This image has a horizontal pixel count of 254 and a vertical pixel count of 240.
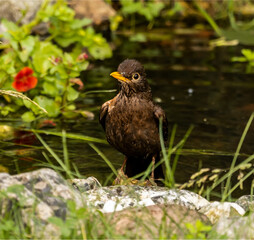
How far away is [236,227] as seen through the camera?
3799 mm

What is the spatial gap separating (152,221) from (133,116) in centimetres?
156

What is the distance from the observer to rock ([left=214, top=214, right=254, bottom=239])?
362 centimetres

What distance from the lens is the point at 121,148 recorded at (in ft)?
16.8

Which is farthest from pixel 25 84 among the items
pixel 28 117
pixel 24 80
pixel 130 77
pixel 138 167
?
pixel 130 77

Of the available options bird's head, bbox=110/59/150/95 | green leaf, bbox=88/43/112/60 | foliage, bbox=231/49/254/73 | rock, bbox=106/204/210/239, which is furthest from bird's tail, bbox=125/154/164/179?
foliage, bbox=231/49/254/73

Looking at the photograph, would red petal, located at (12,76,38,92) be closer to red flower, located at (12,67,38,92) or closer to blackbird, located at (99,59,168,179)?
red flower, located at (12,67,38,92)

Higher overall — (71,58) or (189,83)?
(71,58)

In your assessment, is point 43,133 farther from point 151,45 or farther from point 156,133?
point 151,45

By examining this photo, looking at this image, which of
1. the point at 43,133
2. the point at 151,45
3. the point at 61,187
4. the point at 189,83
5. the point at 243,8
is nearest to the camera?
the point at 61,187

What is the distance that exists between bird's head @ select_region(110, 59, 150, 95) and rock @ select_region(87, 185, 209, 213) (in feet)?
2.65

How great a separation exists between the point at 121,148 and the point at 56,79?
2.03m

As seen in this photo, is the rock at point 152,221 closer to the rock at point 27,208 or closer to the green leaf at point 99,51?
the rock at point 27,208

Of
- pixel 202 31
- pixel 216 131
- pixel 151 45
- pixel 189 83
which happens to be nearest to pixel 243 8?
pixel 202 31

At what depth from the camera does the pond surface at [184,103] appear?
602cm
